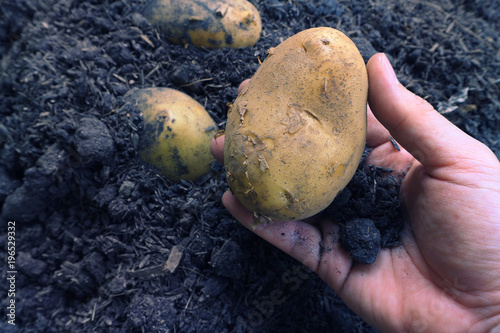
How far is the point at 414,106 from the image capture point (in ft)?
4.49

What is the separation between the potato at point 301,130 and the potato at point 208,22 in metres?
0.90

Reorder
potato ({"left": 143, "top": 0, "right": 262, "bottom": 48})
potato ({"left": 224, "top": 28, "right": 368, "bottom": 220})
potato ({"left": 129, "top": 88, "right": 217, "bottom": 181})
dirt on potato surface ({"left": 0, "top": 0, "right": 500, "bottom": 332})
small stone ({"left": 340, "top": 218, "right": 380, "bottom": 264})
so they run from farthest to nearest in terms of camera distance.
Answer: potato ({"left": 143, "top": 0, "right": 262, "bottom": 48})
potato ({"left": 129, "top": 88, "right": 217, "bottom": 181})
dirt on potato surface ({"left": 0, "top": 0, "right": 500, "bottom": 332})
small stone ({"left": 340, "top": 218, "right": 380, "bottom": 264})
potato ({"left": 224, "top": 28, "right": 368, "bottom": 220})

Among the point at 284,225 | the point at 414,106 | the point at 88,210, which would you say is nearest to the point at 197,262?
the point at 284,225

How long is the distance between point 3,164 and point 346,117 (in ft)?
6.76

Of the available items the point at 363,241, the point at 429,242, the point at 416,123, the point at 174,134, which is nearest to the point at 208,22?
the point at 174,134

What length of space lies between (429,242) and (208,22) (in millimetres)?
1777

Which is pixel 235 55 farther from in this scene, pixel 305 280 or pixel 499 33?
pixel 499 33

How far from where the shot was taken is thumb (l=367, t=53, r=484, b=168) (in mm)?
1338

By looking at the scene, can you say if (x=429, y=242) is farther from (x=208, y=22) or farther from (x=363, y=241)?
(x=208, y=22)

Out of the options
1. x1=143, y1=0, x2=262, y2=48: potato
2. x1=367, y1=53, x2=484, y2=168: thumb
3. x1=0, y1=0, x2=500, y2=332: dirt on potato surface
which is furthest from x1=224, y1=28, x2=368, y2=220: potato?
x1=143, y1=0, x2=262, y2=48: potato

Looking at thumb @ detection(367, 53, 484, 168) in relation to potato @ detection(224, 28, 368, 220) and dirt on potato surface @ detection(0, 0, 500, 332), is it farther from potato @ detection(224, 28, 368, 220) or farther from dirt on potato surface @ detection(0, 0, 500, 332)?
dirt on potato surface @ detection(0, 0, 500, 332)

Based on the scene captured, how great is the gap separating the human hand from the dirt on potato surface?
0.15 m

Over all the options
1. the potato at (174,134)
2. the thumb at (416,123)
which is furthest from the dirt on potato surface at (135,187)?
the thumb at (416,123)

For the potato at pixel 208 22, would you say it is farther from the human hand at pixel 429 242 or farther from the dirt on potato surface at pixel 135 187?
the human hand at pixel 429 242
